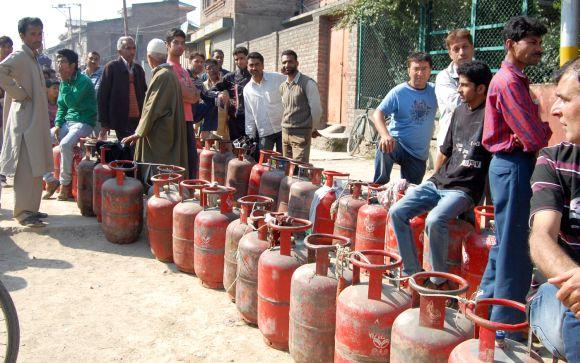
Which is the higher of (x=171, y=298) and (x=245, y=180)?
(x=245, y=180)

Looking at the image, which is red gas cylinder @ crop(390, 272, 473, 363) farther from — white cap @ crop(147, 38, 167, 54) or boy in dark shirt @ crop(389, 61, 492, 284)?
white cap @ crop(147, 38, 167, 54)

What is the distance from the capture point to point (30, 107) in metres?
5.58

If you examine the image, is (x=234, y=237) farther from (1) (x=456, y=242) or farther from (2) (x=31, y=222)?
(2) (x=31, y=222)

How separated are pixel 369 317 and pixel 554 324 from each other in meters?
0.90

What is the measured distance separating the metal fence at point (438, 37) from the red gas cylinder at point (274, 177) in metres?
4.09

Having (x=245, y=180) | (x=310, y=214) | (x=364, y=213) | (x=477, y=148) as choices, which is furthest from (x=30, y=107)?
(x=477, y=148)

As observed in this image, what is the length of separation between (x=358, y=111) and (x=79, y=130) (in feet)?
26.5

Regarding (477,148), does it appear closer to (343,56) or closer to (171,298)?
(171,298)

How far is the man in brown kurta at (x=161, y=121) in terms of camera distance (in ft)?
18.4

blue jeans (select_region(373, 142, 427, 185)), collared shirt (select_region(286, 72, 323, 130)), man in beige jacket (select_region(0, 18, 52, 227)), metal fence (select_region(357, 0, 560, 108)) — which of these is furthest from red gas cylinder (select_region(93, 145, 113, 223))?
metal fence (select_region(357, 0, 560, 108))

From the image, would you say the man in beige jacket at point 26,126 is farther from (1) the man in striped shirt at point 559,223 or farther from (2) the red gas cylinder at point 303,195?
(1) the man in striped shirt at point 559,223

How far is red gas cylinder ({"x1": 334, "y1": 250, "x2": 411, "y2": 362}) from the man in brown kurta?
3.58m

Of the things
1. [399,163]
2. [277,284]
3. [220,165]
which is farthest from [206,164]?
[277,284]

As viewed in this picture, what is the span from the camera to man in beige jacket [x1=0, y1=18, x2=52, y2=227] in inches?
213
